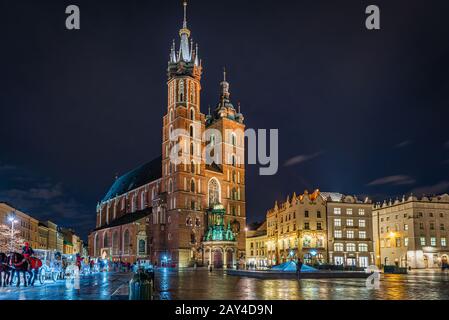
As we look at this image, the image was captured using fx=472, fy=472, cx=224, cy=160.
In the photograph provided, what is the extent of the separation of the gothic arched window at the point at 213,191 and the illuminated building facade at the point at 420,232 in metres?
33.2

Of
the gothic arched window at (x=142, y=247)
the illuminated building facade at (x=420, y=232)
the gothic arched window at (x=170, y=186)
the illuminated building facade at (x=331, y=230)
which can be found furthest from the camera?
the gothic arched window at (x=142, y=247)

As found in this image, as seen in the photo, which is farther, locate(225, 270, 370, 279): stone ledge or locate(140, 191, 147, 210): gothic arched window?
locate(140, 191, 147, 210): gothic arched window

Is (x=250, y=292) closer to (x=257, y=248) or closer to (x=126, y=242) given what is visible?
(x=126, y=242)

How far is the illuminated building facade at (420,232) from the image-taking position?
8494 cm

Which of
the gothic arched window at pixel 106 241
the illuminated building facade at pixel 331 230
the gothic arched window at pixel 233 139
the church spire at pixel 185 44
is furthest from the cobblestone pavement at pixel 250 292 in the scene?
the gothic arched window at pixel 106 241

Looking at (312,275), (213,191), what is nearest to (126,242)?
(213,191)

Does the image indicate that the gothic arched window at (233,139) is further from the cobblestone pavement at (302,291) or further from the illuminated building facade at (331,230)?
the cobblestone pavement at (302,291)

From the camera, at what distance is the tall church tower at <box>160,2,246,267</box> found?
85938mm

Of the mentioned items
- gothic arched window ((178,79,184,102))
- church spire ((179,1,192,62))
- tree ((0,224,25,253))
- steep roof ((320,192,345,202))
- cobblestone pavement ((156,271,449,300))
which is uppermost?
church spire ((179,1,192,62))

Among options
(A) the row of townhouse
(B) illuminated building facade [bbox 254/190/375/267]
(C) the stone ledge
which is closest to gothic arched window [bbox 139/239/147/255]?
(A) the row of townhouse

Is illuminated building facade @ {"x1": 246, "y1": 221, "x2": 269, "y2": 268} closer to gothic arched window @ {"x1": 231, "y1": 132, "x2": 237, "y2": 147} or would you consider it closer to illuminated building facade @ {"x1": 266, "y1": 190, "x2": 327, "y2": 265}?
illuminated building facade @ {"x1": 266, "y1": 190, "x2": 327, "y2": 265}

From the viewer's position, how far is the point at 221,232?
277 ft

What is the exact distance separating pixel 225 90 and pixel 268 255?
38.8 meters
